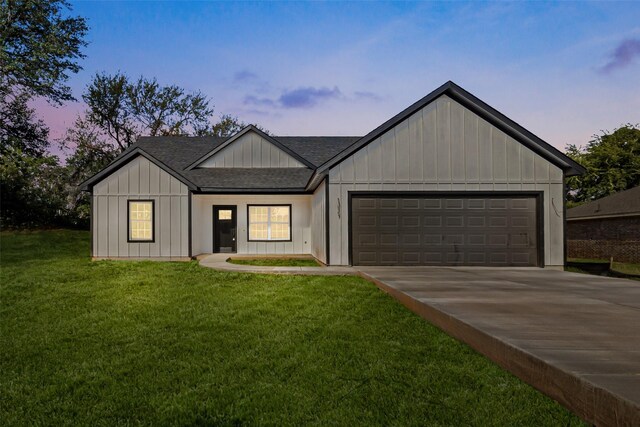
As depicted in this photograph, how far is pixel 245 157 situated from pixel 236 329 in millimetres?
13388

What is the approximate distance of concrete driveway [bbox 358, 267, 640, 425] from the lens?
2.27 m

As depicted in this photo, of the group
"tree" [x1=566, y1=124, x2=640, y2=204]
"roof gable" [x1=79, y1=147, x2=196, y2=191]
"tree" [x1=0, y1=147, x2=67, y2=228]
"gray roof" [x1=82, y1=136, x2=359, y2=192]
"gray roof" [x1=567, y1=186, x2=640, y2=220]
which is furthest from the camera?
"tree" [x1=566, y1=124, x2=640, y2=204]

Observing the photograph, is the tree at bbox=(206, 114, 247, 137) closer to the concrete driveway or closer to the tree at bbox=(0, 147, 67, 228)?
the tree at bbox=(0, 147, 67, 228)

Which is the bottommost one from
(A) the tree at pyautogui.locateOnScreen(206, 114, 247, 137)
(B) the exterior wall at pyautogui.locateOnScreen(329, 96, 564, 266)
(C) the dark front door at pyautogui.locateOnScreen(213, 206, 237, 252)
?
(C) the dark front door at pyautogui.locateOnScreen(213, 206, 237, 252)

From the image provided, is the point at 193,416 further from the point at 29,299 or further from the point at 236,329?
the point at 29,299

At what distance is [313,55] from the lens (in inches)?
686

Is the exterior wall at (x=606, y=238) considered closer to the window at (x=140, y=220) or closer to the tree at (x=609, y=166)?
the tree at (x=609, y=166)

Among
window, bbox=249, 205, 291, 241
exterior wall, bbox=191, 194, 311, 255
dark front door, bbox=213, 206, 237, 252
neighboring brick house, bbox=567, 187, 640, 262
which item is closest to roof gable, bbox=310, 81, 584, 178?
exterior wall, bbox=191, 194, 311, 255

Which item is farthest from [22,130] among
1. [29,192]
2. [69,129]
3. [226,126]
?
[226,126]

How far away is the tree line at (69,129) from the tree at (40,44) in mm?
58

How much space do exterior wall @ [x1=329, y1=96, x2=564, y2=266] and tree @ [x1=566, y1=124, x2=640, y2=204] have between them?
28521 millimetres

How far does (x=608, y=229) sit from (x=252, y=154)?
798 inches

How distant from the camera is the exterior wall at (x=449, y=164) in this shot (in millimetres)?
11633

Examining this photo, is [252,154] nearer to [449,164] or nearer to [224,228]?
[224,228]
